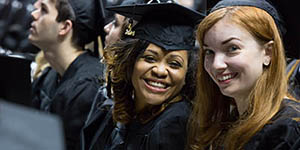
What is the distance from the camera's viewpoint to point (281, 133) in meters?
1.80

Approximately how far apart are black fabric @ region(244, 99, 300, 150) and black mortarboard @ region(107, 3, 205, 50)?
60cm

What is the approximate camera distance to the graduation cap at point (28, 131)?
130 centimetres

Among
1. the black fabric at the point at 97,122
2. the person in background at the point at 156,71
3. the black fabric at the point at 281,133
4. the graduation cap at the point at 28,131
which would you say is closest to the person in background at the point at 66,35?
the black fabric at the point at 97,122

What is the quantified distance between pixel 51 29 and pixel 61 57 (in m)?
0.19

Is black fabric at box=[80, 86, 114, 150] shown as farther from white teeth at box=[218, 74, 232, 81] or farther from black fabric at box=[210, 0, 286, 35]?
black fabric at box=[210, 0, 286, 35]

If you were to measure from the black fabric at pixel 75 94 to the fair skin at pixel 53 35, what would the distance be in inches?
3.2

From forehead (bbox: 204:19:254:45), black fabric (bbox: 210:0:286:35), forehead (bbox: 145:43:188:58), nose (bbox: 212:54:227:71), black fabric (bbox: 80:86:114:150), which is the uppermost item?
black fabric (bbox: 210:0:286:35)

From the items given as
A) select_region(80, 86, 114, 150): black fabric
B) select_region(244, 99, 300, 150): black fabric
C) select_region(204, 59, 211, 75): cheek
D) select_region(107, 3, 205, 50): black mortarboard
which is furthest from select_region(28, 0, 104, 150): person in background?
select_region(244, 99, 300, 150): black fabric

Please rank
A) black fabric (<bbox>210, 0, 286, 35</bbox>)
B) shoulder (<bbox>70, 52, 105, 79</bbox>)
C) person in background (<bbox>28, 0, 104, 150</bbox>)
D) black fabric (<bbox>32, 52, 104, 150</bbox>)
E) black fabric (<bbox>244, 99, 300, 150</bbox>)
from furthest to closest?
person in background (<bbox>28, 0, 104, 150</bbox>) → shoulder (<bbox>70, 52, 105, 79</bbox>) → black fabric (<bbox>32, 52, 104, 150</bbox>) → black fabric (<bbox>210, 0, 286, 35</bbox>) → black fabric (<bbox>244, 99, 300, 150</bbox>)

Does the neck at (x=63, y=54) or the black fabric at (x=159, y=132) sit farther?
the neck at (x=63, y=54)

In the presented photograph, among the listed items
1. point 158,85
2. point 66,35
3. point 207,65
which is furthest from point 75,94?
point 207,65

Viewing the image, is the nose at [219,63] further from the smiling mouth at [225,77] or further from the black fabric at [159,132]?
the black fabric at [159,132]

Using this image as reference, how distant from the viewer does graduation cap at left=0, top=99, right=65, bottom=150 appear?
1298mm

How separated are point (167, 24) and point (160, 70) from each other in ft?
0.68
